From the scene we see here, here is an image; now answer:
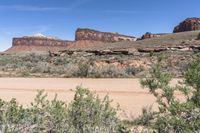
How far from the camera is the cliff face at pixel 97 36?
168 meters

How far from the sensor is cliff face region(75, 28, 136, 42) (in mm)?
167875

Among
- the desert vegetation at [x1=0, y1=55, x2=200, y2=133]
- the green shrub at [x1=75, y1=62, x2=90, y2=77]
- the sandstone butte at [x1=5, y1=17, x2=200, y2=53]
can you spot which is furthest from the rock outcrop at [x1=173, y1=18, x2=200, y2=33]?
the desert vegetation at [x1=0, y1=55, x2=200, y2=133]

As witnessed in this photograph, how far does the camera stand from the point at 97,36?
563ft

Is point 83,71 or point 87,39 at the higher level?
point 87,39

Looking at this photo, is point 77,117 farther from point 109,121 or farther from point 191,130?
point 191,130

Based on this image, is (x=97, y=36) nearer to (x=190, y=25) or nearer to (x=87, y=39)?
(x=87, y=39)

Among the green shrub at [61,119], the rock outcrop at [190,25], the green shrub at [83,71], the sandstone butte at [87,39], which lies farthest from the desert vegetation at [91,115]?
the rock outcrop at [190,25]

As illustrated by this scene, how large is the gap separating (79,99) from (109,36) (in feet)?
543

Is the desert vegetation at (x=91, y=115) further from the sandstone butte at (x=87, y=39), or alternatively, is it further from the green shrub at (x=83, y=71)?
the sandstone butte at (x=87, y=39)

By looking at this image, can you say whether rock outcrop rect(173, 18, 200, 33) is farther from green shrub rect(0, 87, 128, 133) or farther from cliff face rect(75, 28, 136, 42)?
green shrub rect(0, 87, 128, 133)

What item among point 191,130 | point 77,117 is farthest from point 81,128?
point 191,130

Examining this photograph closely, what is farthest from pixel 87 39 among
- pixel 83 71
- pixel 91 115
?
pixel 91 115

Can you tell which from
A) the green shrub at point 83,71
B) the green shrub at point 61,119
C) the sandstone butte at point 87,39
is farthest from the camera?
the sandstone butte at point 87,39

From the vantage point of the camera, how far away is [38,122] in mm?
6070
